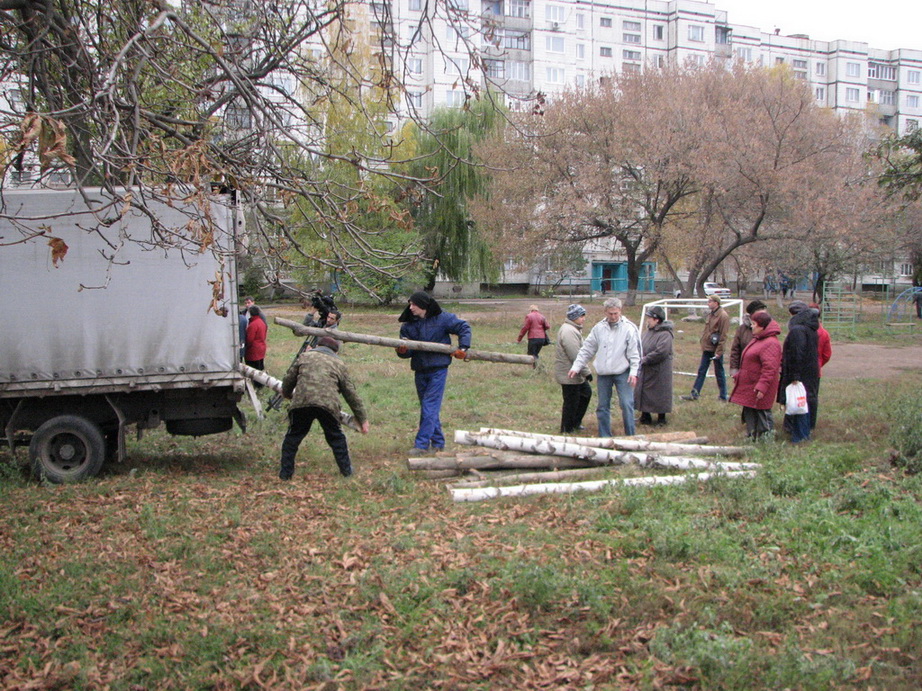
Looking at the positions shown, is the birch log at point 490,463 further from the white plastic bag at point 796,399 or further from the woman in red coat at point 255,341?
the woman in red coat at point 255,341

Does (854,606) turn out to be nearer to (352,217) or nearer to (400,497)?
(400,497)

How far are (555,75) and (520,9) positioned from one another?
542 centimetres

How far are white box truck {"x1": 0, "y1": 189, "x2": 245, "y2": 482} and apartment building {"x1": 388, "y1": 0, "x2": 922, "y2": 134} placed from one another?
128 feet

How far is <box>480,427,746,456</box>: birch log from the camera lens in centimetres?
882

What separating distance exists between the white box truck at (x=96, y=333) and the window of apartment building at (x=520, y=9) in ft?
190

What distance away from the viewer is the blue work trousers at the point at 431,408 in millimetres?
9961

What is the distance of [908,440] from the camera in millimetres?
7934

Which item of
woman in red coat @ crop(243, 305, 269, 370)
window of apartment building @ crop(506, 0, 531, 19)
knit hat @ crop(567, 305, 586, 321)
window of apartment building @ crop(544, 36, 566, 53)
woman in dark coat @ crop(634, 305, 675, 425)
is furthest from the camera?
window of apartment building @ crop(544, 36, 566, 53)

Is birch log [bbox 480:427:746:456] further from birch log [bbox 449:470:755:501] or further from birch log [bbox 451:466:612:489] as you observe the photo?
birch log [bbox 449:470:755:501]

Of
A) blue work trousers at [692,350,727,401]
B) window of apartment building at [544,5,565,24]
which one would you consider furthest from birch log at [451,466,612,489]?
window of apartment building at [544,5,565,24]

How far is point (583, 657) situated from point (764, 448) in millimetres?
5199

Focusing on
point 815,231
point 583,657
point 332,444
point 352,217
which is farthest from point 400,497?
point 815,231

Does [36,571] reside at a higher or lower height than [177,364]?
lower

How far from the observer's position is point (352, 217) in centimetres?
752
